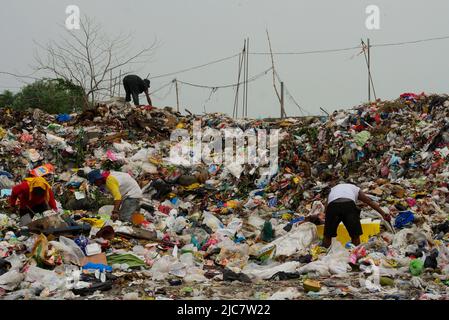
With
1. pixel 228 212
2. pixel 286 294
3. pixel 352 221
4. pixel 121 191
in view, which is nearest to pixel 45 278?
pixel 286 294

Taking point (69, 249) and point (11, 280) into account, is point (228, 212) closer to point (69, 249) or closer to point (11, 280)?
point (69, 249)

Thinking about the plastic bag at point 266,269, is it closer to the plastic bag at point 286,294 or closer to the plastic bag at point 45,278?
the plastic bag at point 286,294

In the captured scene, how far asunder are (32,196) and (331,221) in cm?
369

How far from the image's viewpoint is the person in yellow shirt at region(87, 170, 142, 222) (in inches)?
307

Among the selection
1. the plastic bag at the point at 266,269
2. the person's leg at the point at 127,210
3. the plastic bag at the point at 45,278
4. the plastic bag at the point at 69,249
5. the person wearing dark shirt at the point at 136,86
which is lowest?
the plastic bag at the point at 266,269

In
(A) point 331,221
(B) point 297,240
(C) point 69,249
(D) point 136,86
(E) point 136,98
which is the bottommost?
(B) point 297,240

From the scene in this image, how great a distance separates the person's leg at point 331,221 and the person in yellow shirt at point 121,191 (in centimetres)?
270

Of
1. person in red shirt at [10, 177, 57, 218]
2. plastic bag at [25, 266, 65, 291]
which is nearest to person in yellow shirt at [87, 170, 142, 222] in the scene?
person in red shirt at [10, 177, 57, 218]

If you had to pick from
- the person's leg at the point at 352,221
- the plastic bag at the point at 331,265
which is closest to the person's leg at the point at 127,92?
the person's leg at the point at 352,221

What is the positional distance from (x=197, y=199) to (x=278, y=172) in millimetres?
1692

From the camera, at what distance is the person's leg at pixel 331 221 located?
22.0ft

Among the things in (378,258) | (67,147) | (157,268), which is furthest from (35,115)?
(378,258)

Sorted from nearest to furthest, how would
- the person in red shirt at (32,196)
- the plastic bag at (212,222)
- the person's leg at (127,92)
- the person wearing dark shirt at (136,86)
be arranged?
the person in red shirt at (32,196) < the plastic bag at (212,222) < the person wearing dark shirt at (136,86) < the person's leg at (127,92)

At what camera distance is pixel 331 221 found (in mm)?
6738
